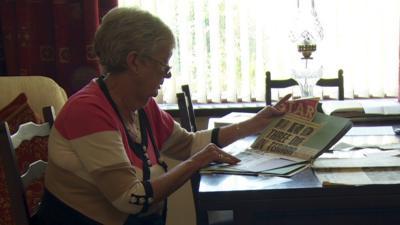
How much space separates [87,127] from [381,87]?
1948mm

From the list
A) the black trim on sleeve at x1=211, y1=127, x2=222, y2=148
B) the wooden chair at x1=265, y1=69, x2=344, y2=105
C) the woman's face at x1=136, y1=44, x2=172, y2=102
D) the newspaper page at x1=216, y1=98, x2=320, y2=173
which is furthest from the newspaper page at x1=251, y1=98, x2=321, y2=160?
the wooden chair at x1=265, y1=69, x2=344, y2=105

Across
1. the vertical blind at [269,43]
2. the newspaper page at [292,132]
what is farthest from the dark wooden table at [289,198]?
the vertical blind at [269,43]

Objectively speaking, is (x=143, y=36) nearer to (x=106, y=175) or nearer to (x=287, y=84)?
(x=106, y=175)

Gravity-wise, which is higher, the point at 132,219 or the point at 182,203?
the point at 132,219

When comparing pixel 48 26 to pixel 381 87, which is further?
pixel 381 87

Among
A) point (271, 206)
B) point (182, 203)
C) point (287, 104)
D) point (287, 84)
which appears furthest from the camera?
point (182, 203)

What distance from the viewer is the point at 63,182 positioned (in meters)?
1.35

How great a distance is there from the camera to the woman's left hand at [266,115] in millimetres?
1675

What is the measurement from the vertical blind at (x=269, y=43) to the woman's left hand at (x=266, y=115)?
3.43ft

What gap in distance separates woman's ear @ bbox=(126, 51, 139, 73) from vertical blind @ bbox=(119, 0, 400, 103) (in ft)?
4.60

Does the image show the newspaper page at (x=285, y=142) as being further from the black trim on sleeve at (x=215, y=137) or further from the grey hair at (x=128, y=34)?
the grey hair at (x=128, y=34)

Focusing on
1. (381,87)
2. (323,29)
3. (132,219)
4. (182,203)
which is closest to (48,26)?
(182,203)

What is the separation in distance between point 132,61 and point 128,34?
0.07 m

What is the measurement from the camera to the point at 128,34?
1.34 m
